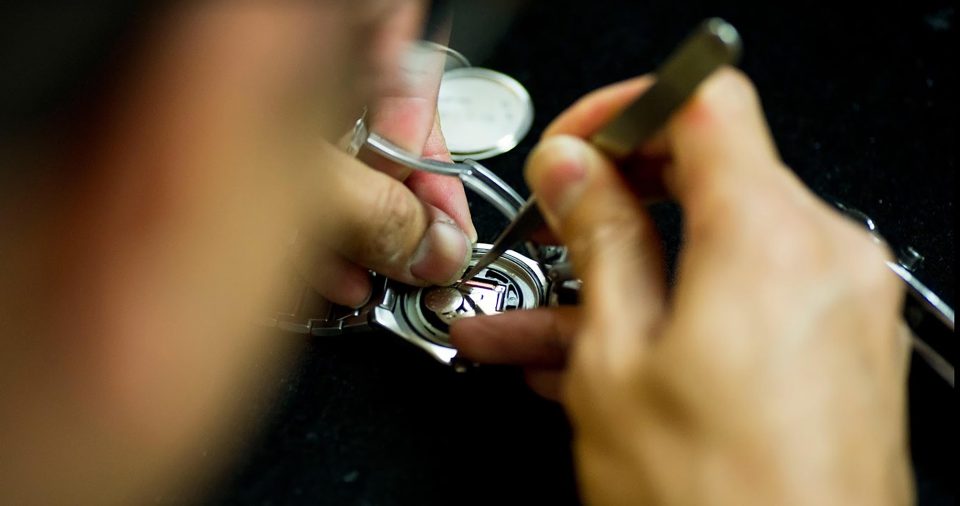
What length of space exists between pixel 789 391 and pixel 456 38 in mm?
921

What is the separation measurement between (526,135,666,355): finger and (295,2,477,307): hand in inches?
7.7

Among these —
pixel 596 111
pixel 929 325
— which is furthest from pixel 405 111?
pixel 929 325

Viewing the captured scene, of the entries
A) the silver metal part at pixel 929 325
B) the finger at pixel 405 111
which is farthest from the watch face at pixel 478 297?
the silver metal part at pixel 929 325

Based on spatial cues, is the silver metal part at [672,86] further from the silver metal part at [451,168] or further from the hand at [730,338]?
the silver metal part at [451,168]

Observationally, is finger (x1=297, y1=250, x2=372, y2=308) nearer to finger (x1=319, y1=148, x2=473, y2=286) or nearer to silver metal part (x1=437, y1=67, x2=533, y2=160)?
finger (x1=319, y1=148, x2=473, y2=286)

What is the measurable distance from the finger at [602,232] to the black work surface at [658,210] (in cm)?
25

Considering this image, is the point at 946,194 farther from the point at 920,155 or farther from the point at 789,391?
the point at 789,391

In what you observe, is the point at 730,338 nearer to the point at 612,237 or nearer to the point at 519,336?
the point at 612,237

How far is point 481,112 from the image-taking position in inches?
46.9

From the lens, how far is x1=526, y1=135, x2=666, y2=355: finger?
0.59 metres

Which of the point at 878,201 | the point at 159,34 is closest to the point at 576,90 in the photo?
the point at 878,201

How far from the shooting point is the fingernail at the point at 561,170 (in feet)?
2.06

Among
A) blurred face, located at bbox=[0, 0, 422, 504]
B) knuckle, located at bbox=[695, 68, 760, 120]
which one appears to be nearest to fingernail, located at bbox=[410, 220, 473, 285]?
blurred face, located at bbox=[0, 0, 422, 504]

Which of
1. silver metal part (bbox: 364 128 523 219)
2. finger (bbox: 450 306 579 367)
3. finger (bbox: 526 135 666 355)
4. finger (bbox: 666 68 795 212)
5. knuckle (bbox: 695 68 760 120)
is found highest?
knuckle (bbox: 695 68 760 120)
